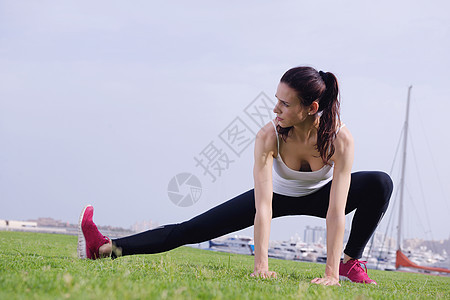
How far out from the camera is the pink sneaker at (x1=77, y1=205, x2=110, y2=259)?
4.16 m

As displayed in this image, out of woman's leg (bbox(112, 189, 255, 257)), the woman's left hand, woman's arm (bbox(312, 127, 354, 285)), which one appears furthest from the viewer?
woman's leg (bbox(112, 189, 255, 257))

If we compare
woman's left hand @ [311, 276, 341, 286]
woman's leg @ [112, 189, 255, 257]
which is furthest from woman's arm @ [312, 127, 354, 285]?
woman's leg @ [112, 189, 255, 257]

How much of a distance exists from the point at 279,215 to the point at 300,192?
31 centimetres

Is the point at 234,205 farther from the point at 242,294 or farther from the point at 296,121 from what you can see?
the point at 242,294

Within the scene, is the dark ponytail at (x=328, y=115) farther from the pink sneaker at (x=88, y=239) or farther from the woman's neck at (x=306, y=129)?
the pink sneaker at (x=88, y=239)

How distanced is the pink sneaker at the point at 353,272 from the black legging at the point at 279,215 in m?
0.08

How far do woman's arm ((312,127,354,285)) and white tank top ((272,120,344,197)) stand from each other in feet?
0.96

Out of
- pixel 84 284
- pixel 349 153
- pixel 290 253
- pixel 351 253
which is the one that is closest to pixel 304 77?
pixel 349 153

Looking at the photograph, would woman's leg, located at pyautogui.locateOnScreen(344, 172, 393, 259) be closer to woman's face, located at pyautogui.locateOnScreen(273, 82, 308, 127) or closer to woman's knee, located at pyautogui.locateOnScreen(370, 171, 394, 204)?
woman's knee, located at pyautogui.locateOnScreen(370, 171, 394, 204)

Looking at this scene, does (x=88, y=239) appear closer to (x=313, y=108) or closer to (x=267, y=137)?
(x=267, y=137)

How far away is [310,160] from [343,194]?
19.5 inches

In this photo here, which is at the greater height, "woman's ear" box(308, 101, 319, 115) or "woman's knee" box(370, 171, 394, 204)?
"woman's ear" box(308, 101, 319, 115)

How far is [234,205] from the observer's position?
4281 mm

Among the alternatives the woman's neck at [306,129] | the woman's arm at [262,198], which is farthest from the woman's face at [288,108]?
the woman's arm at [262,198]
